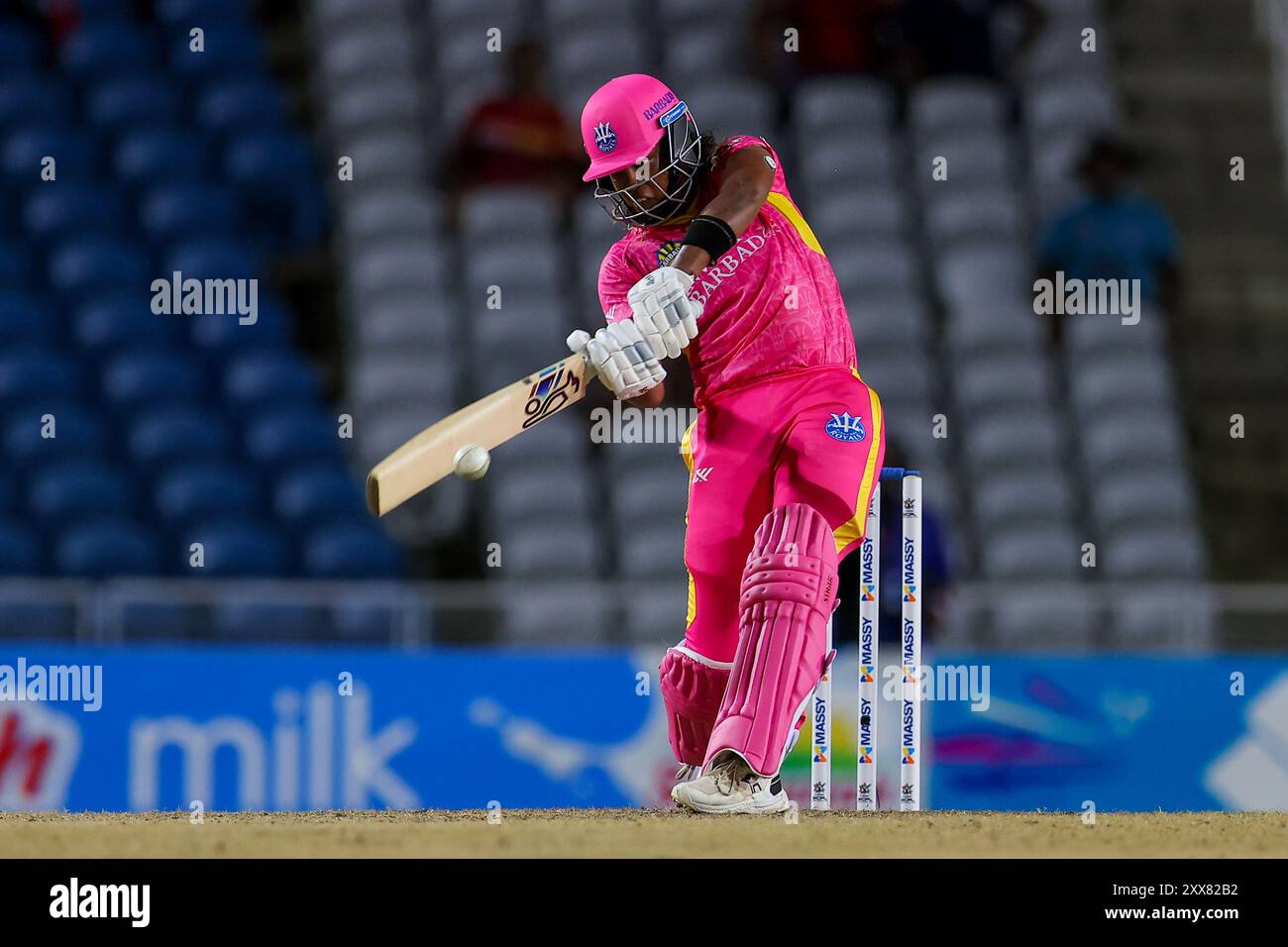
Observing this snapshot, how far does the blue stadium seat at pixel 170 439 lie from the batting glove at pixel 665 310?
6664 millimetres

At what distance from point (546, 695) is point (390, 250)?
4214 millimetres

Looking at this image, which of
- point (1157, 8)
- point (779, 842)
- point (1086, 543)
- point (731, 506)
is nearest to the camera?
point (779, 842)

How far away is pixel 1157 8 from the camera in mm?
13992

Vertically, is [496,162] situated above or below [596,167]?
above

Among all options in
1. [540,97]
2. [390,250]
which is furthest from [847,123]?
[390,250]

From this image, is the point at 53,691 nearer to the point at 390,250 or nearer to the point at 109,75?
the point at 390,250

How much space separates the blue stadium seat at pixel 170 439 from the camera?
11.9 metres

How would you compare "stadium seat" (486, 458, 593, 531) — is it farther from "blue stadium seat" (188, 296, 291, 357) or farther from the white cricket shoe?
the white cricket shoe

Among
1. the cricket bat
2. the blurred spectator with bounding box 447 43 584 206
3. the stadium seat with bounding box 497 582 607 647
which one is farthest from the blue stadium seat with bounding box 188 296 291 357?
the cricket bat

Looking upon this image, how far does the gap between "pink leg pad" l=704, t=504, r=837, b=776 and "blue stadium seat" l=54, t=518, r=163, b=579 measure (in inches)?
247

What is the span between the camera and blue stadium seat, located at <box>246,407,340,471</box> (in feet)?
39.5

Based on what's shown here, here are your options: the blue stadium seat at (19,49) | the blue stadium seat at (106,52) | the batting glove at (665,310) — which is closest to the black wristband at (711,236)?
the batting glove at (665,310)

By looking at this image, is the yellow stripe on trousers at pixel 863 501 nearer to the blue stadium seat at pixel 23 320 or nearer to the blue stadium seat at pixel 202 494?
the blue stadium seat at pixel 202 494

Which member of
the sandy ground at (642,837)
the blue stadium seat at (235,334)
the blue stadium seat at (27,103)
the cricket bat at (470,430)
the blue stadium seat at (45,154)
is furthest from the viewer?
the blue stadium seat at (27,103)
